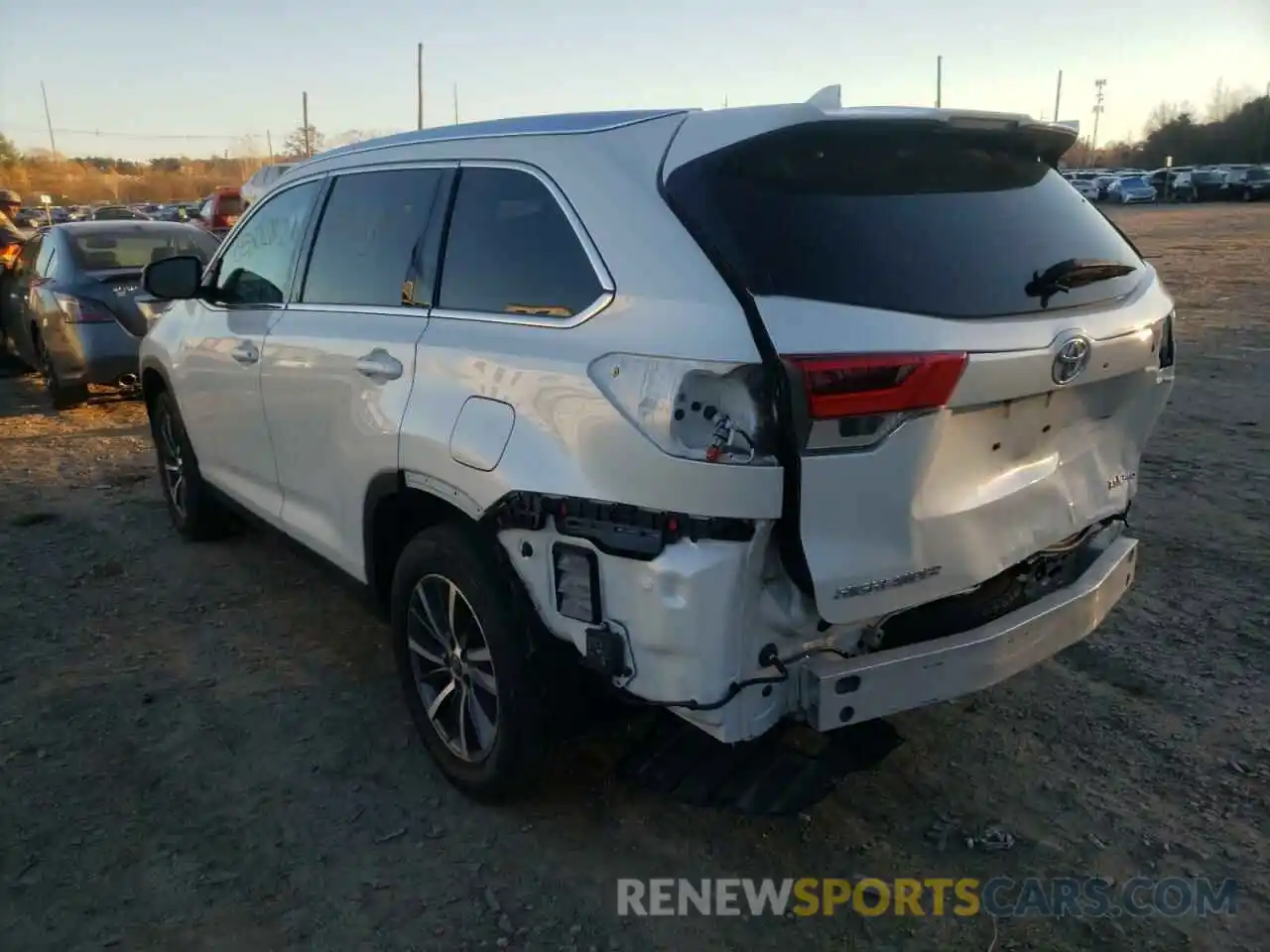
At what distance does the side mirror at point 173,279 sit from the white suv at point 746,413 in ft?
5.78

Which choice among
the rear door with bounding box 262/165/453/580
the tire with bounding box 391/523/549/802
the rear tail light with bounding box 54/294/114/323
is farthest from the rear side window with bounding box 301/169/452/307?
the rear tail light with bounding box 54/294/114/323

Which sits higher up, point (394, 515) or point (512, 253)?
point (512, 253)

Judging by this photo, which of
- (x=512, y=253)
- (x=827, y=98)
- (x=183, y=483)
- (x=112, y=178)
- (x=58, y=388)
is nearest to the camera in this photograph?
(x=827, y=98)

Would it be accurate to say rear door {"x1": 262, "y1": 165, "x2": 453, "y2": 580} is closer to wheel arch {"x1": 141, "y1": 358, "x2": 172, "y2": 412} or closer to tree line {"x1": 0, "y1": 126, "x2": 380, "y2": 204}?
wheel arch {"x1": 141, "y1": 358, "x2": 172, "y2": 412}

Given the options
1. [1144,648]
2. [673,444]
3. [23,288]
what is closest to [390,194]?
[673,444]

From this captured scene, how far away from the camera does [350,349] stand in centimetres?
341

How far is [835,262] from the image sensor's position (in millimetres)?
2396

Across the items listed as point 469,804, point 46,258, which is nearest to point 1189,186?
point 46,258

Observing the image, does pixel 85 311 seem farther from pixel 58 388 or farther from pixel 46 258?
pixel 46 258

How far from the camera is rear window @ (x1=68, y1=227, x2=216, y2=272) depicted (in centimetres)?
927

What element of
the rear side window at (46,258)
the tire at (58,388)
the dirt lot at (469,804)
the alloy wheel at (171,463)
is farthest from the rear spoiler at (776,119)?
the rear side window at (46,258)

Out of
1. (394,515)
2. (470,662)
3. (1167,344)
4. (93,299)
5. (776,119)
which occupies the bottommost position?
(470,662)

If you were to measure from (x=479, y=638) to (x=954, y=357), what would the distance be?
1.56 m

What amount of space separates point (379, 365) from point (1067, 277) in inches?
78.5
